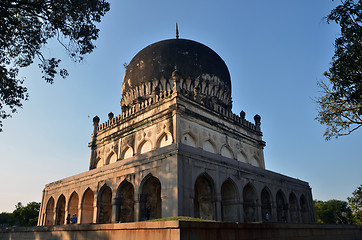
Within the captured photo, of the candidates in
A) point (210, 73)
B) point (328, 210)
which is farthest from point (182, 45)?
point (328, 210)

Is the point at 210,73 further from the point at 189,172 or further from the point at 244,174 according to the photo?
the point at 189,172

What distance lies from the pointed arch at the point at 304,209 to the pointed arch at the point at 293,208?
1164 millimetres

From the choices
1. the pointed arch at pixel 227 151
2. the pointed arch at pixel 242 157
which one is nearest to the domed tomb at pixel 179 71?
the pointed arch at pixel 227 151

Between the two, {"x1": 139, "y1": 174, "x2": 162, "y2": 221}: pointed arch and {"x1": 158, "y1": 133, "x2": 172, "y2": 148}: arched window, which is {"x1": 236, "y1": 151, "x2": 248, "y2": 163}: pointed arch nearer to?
{"x1": 158, "y1": 133, "x2": 172, "y2": 148}: arched window

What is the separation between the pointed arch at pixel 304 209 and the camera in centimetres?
1794

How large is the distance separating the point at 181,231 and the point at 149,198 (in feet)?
24.4

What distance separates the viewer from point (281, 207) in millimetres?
15938

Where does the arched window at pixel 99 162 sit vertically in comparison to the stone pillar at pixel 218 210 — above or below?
above

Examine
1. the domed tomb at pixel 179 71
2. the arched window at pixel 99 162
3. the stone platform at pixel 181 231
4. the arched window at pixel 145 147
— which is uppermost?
the domed tomb at pixel 179 71

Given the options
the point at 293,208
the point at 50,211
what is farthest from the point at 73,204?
the point at 293,208

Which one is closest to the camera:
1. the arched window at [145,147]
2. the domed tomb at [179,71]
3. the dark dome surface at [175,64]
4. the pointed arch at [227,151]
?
the arched window at [145,147]

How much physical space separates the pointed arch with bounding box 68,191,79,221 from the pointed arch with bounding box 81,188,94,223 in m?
1.06

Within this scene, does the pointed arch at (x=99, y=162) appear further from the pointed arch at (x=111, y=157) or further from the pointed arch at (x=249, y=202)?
the pointed arch at (x=249, y=202)

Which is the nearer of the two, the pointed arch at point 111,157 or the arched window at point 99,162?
the pointed arch at point 111,157
